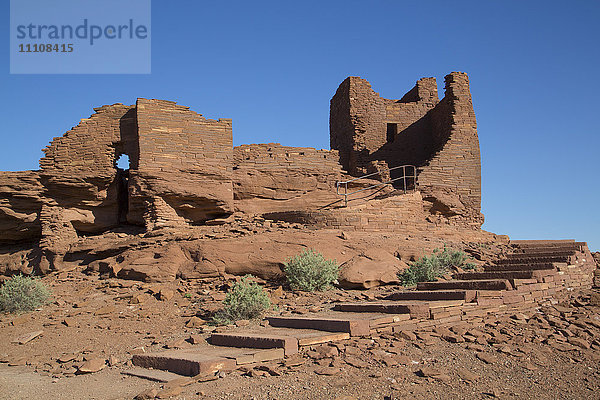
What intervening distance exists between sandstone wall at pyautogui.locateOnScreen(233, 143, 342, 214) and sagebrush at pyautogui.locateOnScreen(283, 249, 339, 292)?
541 centimetres

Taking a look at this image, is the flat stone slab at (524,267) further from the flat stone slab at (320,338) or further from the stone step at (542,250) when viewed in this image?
the flat stone slab at (320,338)

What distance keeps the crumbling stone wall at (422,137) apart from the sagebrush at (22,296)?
11406 millimetres

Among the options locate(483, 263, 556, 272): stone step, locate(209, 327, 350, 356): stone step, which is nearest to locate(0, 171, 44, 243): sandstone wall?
locate(209, 327, 350, 356): stone step

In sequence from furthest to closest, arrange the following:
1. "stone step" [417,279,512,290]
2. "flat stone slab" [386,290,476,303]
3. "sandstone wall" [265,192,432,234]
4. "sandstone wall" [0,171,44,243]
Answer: "sandstone wall" [0,171,44,243], "sandstone wall" [265,192,432,234], "stone step" [417,279,512,290], "flat stone slab" [386,290,476,303]

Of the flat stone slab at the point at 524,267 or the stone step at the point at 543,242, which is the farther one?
the stone step at the point at 543,242

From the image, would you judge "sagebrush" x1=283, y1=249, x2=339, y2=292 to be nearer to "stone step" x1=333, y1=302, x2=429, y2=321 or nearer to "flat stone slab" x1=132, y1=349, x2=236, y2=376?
"stone step" x1=333, y1=302, x2=429, y2=321

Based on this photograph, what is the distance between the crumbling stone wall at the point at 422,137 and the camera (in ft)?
62.1

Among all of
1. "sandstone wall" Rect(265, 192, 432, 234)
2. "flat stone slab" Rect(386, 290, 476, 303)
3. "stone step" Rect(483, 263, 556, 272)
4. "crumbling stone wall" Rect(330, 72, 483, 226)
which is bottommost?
"flat stone slab" Rect(386, 290, 476, 303)

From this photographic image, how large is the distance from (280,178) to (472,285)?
8836 millimetres

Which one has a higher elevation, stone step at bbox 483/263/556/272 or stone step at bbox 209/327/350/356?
stone step at bbox 483/263/556/272

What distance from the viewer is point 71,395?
6.79 meters

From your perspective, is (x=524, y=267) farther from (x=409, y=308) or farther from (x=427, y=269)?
(x=409, y=308)

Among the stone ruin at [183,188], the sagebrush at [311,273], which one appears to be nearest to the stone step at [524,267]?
the sagebrush at [311,273]

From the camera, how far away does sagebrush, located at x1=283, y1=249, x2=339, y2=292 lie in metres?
11.5
